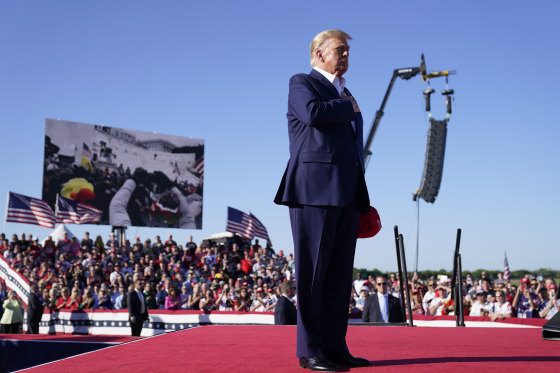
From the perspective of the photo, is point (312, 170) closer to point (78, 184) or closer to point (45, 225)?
point (45, 225)

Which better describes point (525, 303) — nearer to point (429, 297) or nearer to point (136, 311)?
point (429, 297)

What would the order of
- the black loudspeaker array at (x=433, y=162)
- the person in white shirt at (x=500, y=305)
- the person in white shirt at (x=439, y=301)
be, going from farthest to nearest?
the black loudspeaker array at (x=433, y=162) < the person in white shirt at (x=439, y=301) < the person in white shirt at (x=500, y=305)

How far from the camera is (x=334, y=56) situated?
2988mm

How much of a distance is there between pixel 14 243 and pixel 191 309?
11.4 m

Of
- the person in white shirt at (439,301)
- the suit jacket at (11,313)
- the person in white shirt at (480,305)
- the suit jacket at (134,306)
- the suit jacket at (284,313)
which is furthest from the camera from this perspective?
the suit jacket at (11,313)

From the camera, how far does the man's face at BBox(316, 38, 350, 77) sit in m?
2.97

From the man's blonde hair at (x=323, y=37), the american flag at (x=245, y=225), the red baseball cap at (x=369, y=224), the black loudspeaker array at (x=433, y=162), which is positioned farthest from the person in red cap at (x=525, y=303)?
the black loudspeaker array at (x=433, y=162)

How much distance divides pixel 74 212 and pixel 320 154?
26340 millimetres

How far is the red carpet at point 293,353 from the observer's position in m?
2.63

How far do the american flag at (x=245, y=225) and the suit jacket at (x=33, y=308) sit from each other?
11.0 m

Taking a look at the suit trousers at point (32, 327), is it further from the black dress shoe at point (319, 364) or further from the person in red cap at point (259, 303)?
the black dress shoe at point (319, 364)

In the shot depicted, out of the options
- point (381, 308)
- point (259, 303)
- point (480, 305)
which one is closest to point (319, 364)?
point (381, 308)

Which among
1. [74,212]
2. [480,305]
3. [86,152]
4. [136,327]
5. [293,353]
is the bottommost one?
[136,327]

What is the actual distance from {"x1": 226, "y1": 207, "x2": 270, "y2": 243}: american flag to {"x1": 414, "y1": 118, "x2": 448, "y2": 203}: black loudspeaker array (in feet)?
55.8
